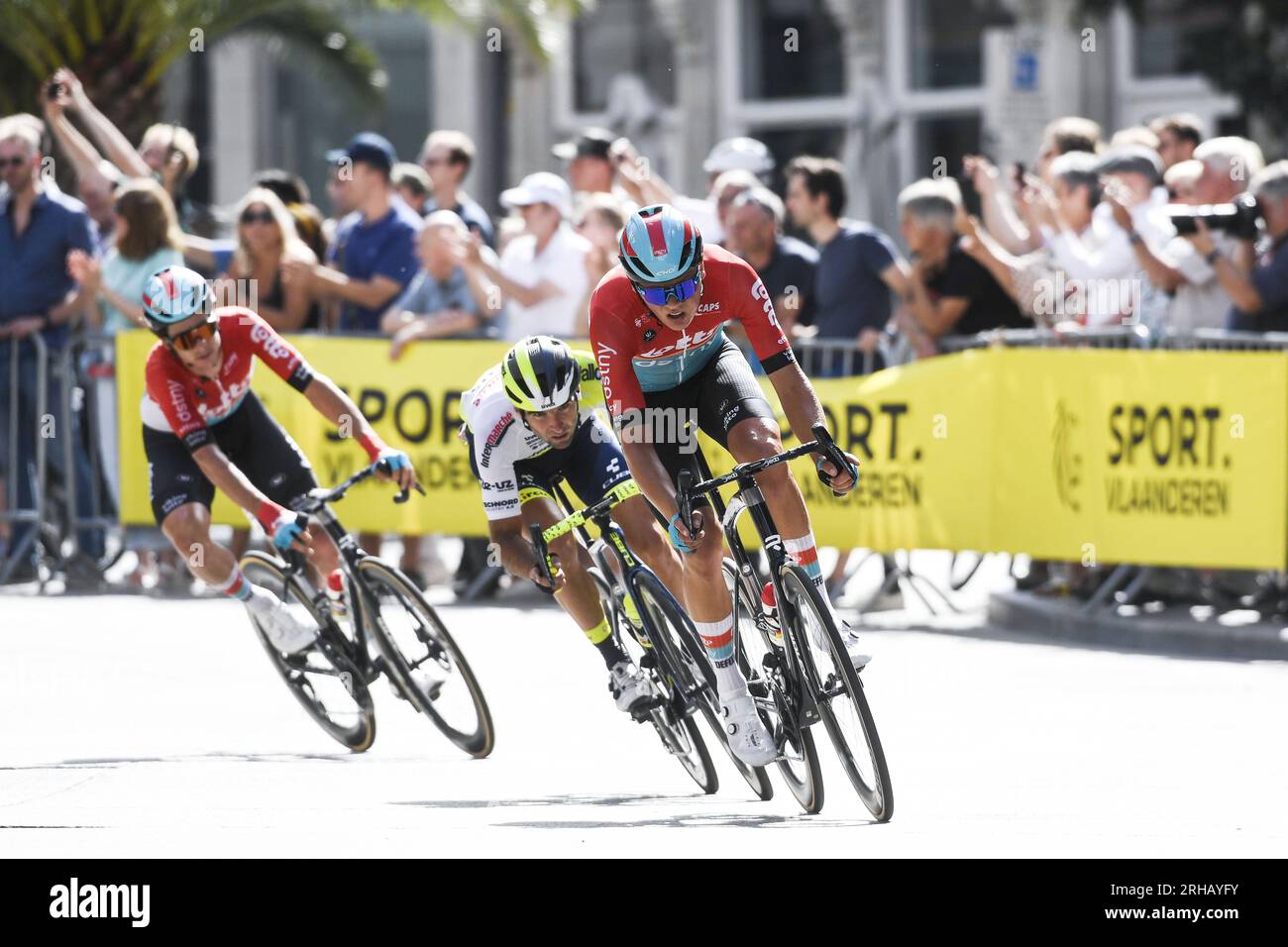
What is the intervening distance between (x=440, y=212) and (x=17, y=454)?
304cm

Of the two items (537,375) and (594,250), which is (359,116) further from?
(537,375)

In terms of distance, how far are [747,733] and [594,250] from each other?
625 centimetres

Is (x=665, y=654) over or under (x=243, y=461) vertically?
under

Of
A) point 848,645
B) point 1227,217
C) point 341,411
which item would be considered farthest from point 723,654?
point 1227,217

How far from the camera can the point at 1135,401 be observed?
11.9m

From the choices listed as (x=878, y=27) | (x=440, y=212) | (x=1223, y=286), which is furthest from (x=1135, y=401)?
(x=878, y=27)

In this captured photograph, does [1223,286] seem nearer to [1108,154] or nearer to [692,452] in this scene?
[1108,154]

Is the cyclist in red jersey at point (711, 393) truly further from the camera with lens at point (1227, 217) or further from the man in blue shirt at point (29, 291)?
the man in blue shirt at point (29, 291)

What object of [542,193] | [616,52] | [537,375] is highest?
[616,52]

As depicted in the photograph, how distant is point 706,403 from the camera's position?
8094mm

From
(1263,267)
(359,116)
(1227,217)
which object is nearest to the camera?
(1227,217)

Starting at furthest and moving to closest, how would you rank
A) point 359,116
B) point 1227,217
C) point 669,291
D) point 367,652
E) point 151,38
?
1. point 359,116
2. point 151,38
3. point 1227,217
4. point 367,652
5. point 669,291
